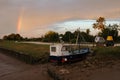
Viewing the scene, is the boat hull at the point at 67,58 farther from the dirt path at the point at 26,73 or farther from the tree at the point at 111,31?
the tree at the point at 111,31

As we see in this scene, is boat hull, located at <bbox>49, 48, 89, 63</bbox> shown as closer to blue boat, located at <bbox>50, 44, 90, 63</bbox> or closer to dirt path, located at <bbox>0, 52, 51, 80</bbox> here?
blue boat, located at <bbox>50, 44, 90, 63</bbox>

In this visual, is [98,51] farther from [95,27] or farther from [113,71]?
[95,27]

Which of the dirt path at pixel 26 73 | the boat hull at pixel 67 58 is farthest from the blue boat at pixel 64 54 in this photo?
the dirt path at pixel 26 73

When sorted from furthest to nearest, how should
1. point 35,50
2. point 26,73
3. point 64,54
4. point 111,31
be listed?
point 111,31 → point 35,50 → point 64,54 → point 26,73

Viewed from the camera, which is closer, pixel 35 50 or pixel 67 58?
pixel 67 58

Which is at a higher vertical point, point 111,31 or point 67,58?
point 111,31

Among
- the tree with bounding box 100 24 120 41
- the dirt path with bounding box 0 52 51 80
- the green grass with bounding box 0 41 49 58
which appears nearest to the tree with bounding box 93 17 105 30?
the tree with bounding box 100 24 120 41

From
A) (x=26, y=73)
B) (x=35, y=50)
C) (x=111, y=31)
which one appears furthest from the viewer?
(x=111, y=31)

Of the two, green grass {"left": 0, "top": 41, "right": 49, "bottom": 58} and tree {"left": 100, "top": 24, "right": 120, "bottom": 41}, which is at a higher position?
tree {"left": 100, "top": 24, "right": 120, "bottom": 41}

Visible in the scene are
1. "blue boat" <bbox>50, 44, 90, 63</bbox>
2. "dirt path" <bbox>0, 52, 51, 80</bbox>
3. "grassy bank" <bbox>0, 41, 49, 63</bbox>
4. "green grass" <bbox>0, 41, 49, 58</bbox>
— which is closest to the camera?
"dirt path" <bbox>0, 52, 51, 80</bbox>

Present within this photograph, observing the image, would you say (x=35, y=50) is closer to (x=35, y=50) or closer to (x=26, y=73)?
(x=35, y=50)

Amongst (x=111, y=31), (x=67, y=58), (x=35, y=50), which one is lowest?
(x=67, y=58)

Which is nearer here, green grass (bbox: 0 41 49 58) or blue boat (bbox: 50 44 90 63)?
blue boat (bbox: 50 44 90 63)

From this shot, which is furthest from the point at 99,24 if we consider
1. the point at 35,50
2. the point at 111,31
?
the point at 35,50
